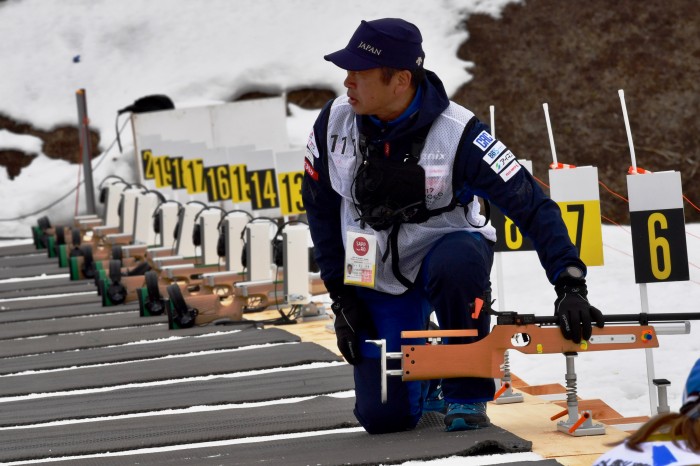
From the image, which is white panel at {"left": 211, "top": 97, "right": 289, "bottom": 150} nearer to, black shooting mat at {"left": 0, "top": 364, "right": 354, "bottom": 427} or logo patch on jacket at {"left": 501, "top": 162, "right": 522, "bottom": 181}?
black shooting mat at {"left": 0, "top": 364, "right": 354, "bottom": 427}

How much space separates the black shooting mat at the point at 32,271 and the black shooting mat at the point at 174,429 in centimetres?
620

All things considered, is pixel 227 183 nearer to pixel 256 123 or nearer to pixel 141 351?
pixel 256 123

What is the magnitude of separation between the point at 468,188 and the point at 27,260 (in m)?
8.53

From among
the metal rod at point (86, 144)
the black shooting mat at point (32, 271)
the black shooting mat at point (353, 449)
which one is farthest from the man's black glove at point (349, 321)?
the metal rod at point (86, 144)

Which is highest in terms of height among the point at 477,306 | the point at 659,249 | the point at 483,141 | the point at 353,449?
the point at 483,141

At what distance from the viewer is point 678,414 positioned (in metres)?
1.82

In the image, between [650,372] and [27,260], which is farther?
[27,260]

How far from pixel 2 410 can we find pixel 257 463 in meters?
1.85

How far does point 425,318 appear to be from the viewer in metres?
4.12

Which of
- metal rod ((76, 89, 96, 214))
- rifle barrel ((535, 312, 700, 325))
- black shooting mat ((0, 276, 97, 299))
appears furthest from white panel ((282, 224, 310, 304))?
metal rod ((76, 89, 96, 214))

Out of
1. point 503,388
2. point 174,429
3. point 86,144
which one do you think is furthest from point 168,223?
point 503,388

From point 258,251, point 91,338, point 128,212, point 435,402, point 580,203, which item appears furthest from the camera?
point 128,212

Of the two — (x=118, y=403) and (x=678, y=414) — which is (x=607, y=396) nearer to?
(x=118, y=403)

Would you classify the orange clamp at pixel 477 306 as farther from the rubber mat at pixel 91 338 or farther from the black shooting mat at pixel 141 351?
the rubber mat at pixel 91 338
